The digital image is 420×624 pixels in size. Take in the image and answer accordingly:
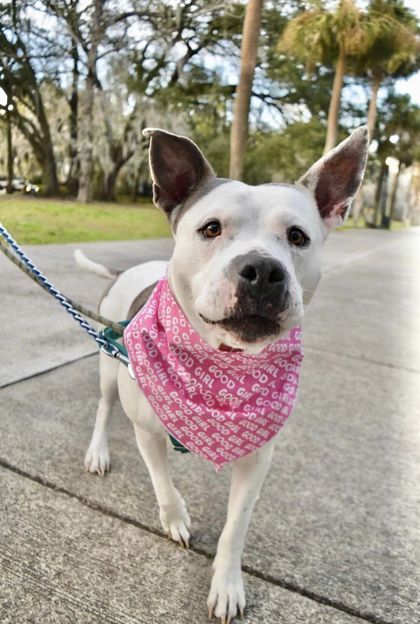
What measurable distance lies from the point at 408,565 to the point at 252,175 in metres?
22.5

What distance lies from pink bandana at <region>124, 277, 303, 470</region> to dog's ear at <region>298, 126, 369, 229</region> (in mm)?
528

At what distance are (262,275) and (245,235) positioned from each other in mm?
258

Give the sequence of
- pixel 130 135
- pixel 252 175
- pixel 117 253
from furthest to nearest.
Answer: pixel 252 175 < pixel 130 135 < pixel 117 253

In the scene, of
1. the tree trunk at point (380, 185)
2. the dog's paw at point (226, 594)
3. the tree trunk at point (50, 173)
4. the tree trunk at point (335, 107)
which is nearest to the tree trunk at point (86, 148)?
the tree trunk at point (50, 173)

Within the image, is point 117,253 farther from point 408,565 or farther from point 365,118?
point 365,118

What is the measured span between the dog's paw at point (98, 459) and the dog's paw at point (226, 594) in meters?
0.82

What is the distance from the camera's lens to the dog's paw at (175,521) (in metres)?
2.06

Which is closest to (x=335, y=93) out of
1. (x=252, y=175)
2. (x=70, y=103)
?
(x=252, y=175)

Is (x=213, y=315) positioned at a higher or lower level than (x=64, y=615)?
higher

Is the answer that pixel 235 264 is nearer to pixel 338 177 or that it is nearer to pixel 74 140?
pixel 338 177

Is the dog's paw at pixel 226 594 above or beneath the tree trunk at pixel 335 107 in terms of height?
beneath

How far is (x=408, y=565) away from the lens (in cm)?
211

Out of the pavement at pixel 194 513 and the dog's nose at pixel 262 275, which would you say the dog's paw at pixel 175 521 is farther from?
the dog's nose at pixel 262 275

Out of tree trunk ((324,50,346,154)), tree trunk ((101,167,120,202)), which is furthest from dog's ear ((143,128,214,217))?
tree trunk ((324,50,346,154))
